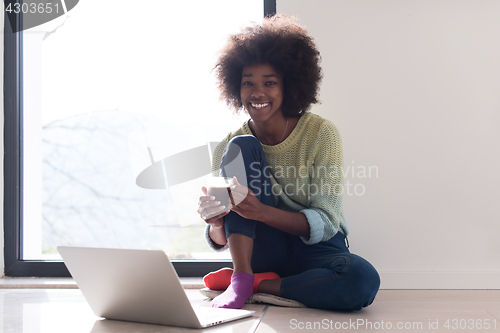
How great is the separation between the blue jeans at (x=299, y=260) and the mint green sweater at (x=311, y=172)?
0.07 metres

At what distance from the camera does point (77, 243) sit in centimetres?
199

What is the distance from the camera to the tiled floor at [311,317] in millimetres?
1005

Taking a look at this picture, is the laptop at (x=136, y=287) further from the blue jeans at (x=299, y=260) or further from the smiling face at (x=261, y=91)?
the smiling face at (x=261, y=91)

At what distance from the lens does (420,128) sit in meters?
1.67

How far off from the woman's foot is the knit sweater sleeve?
0.22 meters

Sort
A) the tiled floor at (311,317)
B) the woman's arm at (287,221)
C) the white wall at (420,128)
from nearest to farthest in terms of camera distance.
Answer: the tiled floor at (311,317), the woman's arm at (287,221), the white wall at (420,128)

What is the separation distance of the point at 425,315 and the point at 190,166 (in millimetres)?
1138

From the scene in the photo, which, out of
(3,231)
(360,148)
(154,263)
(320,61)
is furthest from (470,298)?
(3,231)

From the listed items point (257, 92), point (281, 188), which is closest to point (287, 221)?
point (281, 188)

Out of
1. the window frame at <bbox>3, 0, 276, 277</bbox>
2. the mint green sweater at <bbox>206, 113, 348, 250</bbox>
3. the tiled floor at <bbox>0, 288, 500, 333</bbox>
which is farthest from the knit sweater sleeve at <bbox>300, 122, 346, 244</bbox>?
the window frame at <bbox>3, 0, 276, 277</bbox>

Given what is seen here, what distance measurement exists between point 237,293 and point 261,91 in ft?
2.22

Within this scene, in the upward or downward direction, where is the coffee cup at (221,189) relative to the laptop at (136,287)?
upward

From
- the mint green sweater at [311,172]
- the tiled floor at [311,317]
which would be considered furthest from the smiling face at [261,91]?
the tiled floor at [311,317]

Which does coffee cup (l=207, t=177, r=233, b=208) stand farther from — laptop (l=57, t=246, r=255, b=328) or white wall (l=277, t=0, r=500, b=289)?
white wall (l=277, t=0, r=500, b=289)
